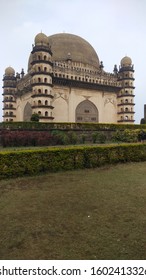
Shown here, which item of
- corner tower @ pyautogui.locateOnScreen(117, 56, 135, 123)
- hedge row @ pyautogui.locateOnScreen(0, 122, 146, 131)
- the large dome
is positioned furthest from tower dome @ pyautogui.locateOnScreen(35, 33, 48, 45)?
corner tower @ pyautogui.locateOnScreen(117, 56, 135, 123)

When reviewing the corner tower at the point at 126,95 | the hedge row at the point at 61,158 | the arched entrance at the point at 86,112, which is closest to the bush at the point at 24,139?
the hedge row at the point at 61,158

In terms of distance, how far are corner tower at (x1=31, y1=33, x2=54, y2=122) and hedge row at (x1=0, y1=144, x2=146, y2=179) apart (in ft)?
62.5

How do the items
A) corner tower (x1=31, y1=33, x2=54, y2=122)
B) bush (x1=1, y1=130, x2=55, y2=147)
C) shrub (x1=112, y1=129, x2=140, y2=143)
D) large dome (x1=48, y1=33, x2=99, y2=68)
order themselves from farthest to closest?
large dome (x1=48, y1=33, x2=99, y2=68), corner tower (x1=31, y1=33, x2=54, y2=122), shrub (x1=112, y1=129, x2=140, y2=143), bush (x1=1, y1=130, x2=55, y2=147)

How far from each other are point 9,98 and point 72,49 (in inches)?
563

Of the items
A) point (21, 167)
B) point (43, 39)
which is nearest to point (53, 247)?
point (21, 167)

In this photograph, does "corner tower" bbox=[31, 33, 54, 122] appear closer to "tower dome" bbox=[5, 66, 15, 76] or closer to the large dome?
the large dome

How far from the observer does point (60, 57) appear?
37.3m

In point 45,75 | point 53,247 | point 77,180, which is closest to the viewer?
point 53,247

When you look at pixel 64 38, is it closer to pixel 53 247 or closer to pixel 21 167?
pixel 21 167

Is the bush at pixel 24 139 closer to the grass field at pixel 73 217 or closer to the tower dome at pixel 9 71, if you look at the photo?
the grass field at pixel 73 217

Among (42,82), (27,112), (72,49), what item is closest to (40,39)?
(42,82)

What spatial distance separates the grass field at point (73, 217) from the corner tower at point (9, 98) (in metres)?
34.0

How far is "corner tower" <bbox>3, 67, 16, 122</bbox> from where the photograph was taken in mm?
41812

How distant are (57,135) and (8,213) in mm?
14795
